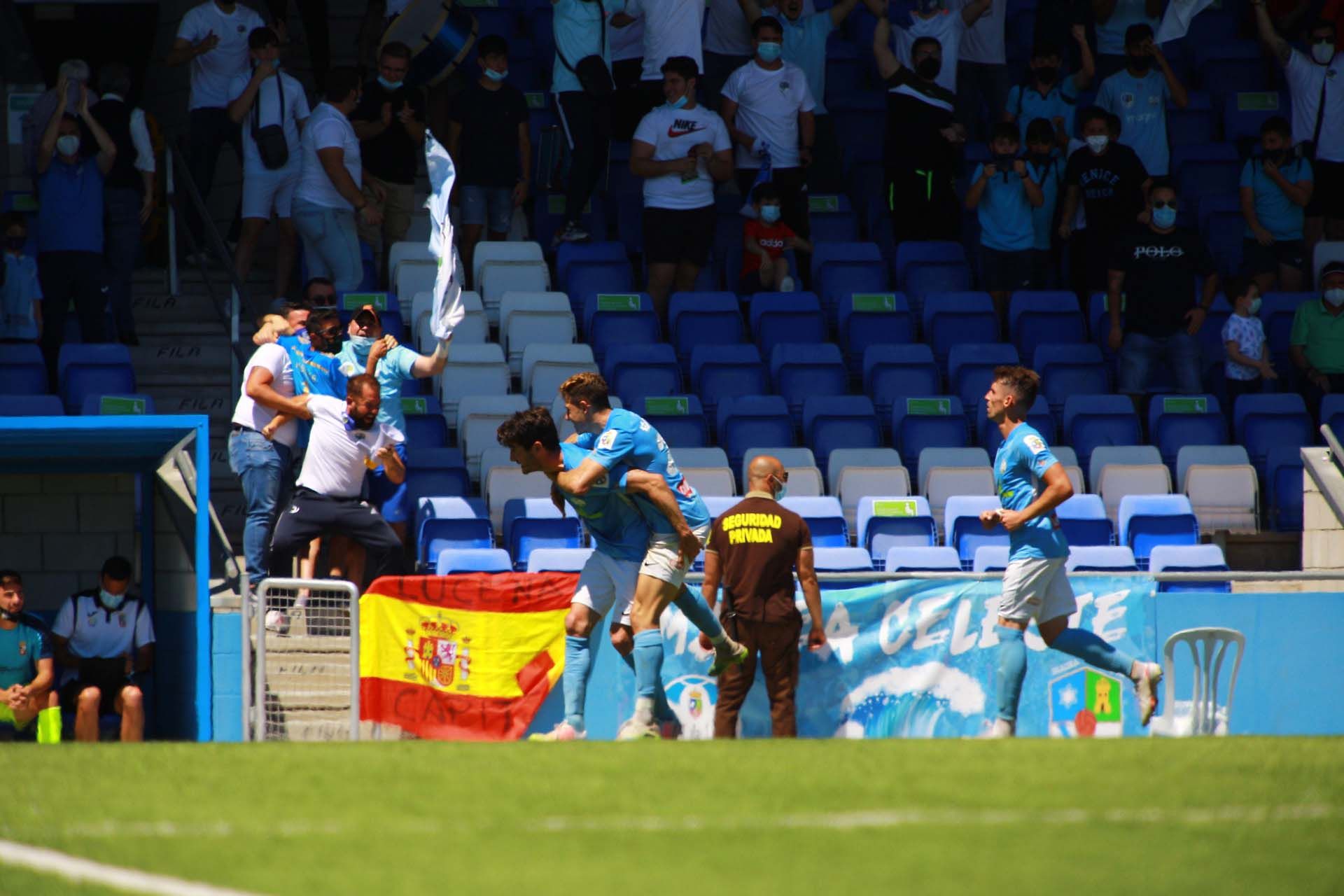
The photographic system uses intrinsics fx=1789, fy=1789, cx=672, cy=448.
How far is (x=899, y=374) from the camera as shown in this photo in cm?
1375

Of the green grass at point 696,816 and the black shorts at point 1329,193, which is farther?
the black shorts at point 1329,193

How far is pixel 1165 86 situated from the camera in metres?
16.0

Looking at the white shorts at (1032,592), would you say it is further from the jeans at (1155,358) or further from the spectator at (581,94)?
the spectator at (581,94)

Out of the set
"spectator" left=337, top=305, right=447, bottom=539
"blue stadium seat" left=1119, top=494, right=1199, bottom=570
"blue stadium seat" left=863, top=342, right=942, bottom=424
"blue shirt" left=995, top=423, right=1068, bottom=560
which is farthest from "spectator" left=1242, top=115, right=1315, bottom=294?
"spectator" left=337, top=305, right=447, bottom=539

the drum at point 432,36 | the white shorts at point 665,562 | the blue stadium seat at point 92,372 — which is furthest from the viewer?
the drum at point 432,36

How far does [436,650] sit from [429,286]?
470 cm

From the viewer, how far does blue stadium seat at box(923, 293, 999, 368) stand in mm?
14312

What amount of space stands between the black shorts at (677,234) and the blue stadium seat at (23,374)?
4703 millimetres

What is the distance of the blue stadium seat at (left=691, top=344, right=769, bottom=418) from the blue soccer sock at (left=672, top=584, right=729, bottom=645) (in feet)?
15.5

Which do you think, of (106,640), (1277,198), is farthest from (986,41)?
(106,640)

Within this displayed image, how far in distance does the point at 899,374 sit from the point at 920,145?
2.27 metres

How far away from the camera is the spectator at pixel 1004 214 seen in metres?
14.5

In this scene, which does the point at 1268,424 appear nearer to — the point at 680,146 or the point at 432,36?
the point at 680,146

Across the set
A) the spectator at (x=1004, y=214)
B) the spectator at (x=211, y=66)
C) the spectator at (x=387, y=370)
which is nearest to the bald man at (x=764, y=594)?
the spectator at (x=387, y=370)
